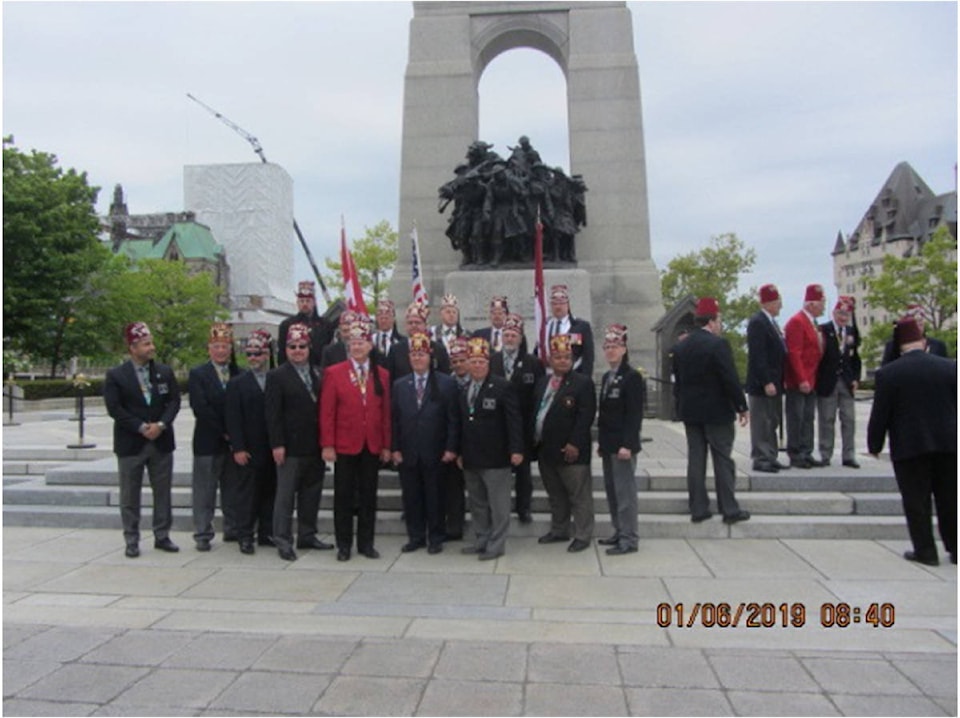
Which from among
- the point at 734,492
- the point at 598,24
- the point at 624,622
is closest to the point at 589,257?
the point at 598,24

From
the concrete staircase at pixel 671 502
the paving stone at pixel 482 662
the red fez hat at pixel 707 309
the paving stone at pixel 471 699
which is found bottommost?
the paving stone at pixel 471 699

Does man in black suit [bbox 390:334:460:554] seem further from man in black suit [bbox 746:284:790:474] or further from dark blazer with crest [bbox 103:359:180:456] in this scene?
man in black suit [bbox 746:284:790:474]

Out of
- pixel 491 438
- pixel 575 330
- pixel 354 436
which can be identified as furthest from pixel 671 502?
pixel 354 436

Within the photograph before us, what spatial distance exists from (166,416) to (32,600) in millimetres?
1917

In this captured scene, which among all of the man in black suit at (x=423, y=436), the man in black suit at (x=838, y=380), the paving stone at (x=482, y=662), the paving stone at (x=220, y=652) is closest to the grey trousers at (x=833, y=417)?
the man in black suit at (x=838, y=380)

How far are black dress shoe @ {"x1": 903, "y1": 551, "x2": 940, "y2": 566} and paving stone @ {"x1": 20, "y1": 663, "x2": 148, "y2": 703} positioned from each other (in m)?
5.53

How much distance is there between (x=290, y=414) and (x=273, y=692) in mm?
3200

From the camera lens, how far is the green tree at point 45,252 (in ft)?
107

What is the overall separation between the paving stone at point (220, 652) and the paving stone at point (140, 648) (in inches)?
2.3

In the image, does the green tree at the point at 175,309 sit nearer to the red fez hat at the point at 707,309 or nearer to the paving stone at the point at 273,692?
the red fez hat at the point at 707,309

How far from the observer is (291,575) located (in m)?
6.28

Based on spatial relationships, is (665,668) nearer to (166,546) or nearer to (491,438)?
(491,438)

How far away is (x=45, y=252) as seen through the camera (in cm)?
3328

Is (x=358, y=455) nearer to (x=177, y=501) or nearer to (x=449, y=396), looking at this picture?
(x=449, y=396)
